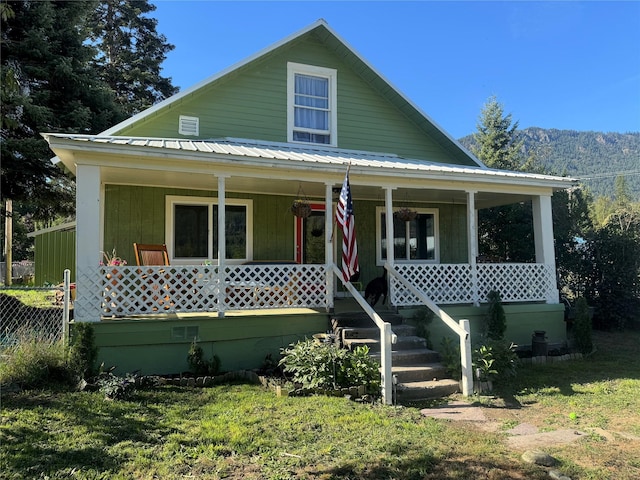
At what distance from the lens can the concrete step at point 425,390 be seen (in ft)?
20.3

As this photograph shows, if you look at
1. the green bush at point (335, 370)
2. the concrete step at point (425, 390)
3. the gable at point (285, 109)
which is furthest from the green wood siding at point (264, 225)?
the concrete step at point (425, 390)

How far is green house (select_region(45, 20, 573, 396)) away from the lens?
280 inches

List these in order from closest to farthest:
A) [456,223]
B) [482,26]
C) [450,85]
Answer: [456,223], [482,26], [450,85]

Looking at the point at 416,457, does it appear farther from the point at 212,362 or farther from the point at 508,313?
the point at 508,313

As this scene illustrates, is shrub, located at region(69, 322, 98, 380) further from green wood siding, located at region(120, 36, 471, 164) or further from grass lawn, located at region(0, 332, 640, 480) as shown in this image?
green wood siding, located at region(120, 36, 471, 164)

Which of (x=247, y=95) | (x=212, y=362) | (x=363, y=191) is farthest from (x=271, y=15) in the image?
(x=212, y=362)

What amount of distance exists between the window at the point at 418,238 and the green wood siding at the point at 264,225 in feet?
0.65

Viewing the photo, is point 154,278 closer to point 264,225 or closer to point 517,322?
point 264,225

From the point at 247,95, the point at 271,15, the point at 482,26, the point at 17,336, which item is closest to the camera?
the point at 17,336

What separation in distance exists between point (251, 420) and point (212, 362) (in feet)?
7.46

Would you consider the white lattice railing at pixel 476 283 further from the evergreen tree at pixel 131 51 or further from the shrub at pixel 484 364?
the evergreen tree at pixel 131 51

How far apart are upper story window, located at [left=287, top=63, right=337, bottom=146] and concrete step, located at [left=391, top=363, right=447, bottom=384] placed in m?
6.18

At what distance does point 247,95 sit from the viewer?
10617 millimetres

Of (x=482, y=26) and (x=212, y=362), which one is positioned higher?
(x=482, y=26)
